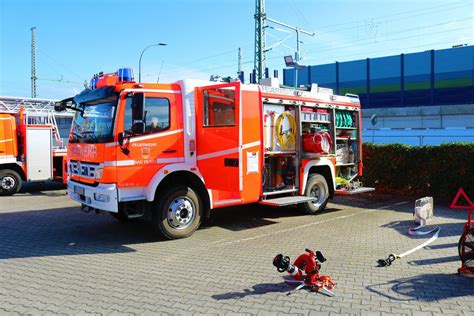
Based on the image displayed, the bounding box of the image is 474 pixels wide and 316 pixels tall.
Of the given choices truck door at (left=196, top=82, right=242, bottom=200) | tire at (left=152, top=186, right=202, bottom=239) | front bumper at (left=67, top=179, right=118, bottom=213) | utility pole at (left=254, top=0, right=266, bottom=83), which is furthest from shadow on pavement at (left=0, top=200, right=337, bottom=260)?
utility pole at (left=254, top=0, right=266, bottom=83)

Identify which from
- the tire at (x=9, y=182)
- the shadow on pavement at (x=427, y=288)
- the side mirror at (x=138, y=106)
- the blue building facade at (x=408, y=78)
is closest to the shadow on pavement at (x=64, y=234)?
the side mirror at (x=138, y=106)

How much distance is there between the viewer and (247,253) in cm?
673

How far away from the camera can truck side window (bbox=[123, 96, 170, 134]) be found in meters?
7.30

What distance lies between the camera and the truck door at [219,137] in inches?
305

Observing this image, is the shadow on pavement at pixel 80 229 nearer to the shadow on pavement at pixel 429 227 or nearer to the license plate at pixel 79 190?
the license plate at pixel 79 190

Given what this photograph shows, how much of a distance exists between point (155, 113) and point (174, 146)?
0.68m

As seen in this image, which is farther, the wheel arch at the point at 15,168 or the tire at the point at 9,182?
the wheel arch at the point at 15,168

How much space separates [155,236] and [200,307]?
354 centimetres

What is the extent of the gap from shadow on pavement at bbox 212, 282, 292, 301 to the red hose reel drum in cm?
466

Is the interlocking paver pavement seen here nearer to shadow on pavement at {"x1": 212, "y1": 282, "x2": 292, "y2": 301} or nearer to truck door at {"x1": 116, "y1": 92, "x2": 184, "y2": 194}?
shadow on pavement at {"x1": 212, "y1": 282, "x2": 292, "y2": 301}

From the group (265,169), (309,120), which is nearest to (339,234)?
(265,169)

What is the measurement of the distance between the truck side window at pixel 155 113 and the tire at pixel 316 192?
3.87 metres

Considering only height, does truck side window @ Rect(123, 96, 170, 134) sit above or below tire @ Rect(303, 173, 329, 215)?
above

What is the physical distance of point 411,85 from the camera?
50.9 meters
